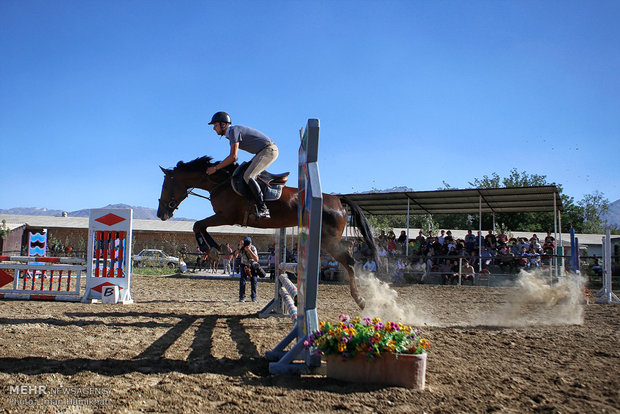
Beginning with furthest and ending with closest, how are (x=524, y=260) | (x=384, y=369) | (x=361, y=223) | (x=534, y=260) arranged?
(x=524, y=260) → (x=534, y=260) → (x=361, y=223) → (x=384, y=369)

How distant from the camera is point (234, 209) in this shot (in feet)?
19.7

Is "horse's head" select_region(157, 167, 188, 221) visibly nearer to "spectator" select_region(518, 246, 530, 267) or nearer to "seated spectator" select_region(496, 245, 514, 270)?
"seated spectator" select_region(496, 245, 514, 270)

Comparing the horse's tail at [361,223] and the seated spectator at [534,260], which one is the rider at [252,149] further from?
the seated spectator at [534,260]

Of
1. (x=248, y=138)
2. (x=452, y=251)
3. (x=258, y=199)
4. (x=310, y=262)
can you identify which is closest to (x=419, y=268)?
(x=452, y=251)

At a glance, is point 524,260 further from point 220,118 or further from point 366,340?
point 366,340

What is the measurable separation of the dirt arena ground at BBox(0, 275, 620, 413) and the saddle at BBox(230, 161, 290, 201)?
1.65m

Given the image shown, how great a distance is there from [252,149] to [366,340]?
3.39m

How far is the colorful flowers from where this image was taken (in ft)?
9.74

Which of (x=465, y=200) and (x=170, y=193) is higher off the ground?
(x=465, y=200)

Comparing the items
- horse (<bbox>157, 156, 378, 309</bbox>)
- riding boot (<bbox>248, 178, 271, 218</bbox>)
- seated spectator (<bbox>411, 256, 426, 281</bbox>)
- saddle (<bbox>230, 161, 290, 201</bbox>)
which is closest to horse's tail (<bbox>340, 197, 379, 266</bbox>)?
horse (<bbox>157, 156, 378, 309</bbox>)

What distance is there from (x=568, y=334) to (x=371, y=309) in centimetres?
235

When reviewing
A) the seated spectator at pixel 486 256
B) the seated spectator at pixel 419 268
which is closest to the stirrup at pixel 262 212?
the seated spectator at pixel 419 268

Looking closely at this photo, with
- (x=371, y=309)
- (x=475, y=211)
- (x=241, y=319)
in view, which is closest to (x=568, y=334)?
(x=371, y=309)

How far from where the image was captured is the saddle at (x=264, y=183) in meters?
5.78
